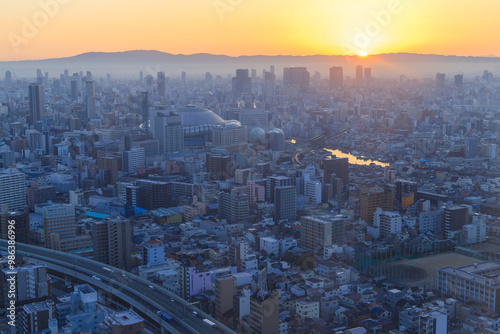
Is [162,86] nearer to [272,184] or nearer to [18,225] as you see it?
[272,184]

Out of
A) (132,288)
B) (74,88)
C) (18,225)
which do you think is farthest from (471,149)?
(74,88)

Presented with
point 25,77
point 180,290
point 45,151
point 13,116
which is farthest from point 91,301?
point 25,77

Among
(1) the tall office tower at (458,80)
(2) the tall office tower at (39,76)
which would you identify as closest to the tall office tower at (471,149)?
(1) the tall office tower at (458,80)

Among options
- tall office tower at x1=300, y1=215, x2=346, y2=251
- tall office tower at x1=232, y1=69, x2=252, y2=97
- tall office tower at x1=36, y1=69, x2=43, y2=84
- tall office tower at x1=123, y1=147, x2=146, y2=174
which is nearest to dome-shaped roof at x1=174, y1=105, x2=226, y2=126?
tall office tower at x1=123, y1=147, x2=146, y2=174

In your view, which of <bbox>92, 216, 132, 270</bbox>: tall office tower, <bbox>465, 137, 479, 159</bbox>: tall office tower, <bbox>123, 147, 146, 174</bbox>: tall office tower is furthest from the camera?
<bbox>465, 137, 479, 159</bbox>: tall office tower

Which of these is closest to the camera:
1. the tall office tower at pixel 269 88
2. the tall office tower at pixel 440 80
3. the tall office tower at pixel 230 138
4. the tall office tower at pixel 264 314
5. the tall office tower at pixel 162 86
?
the tall office tower at pixel 264 314

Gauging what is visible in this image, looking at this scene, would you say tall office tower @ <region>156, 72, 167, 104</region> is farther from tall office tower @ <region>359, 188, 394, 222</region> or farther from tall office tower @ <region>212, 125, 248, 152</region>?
tall office tower @ <region>359, 188, 394, 222</region>

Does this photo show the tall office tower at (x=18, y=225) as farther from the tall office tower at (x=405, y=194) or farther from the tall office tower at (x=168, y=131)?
the tall office tower at (x=168, y=131)
